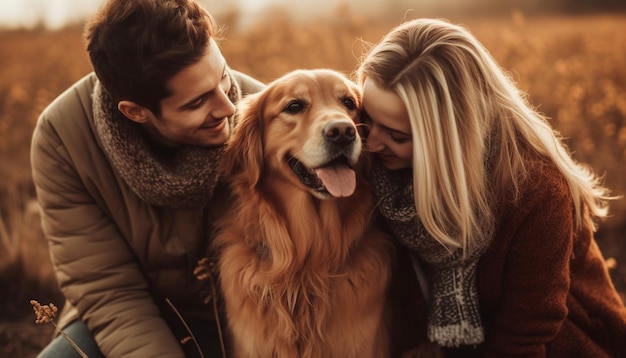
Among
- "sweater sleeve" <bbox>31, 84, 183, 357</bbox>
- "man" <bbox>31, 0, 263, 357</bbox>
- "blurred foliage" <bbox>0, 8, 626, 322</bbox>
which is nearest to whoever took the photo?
"man" <bbox>31, 0, 263, 357</bbox>

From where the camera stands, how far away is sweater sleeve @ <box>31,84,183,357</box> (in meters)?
2.45

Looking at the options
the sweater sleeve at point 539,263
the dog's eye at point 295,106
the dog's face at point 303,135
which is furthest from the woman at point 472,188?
the dog's eye at point 295,106

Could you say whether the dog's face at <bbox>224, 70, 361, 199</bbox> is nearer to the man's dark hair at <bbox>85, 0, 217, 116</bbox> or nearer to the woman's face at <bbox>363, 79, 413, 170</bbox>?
the woman's face at <bbox>363, 79, 413, 170</bbox>

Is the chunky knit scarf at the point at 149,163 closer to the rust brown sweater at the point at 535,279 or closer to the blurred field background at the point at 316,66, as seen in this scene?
the rust brown sweater at the point at 535,279

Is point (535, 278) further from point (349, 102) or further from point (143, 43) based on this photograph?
point (143, 43)

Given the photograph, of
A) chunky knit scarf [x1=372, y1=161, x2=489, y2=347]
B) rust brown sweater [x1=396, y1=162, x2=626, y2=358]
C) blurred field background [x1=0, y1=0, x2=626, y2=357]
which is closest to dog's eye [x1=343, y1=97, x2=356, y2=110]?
chunky knit scarf [x1=372, y1=161, x2=489, y2=347]

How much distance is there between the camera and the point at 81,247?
2.49 meters

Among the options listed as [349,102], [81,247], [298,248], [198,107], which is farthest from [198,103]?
[81,247]

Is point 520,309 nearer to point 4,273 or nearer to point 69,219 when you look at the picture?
point 69,219

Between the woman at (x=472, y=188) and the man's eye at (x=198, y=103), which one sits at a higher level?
the man's eye at (x=198, y=103)

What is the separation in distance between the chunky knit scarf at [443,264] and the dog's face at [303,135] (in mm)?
160

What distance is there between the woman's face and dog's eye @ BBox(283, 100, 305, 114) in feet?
0.86

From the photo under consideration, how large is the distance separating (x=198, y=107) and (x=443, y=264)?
3.82ft

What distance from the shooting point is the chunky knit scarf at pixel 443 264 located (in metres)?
2.20
